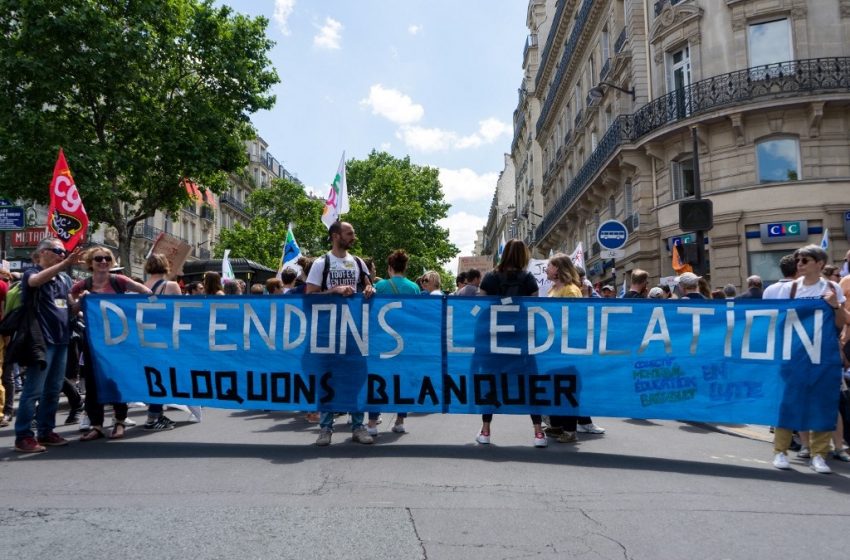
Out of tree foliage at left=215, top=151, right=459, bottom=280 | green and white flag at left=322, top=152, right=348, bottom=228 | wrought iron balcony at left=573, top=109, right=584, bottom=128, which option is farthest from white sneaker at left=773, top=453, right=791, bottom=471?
tree foliage at left=215, top=151, right=459, bottom=280

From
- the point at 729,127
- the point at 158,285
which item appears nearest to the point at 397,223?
the point at 729,127

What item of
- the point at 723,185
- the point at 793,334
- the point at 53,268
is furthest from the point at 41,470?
the point at 723,185

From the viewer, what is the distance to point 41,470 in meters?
5.62

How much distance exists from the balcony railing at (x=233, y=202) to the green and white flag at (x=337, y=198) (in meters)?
51.6

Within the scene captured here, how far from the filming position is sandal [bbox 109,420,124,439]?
7.21 meters

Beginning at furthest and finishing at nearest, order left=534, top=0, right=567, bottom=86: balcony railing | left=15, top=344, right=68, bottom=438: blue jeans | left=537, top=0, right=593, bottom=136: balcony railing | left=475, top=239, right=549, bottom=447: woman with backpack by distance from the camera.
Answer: left=534, top=0, right=567, bottom=86: balcony railing, left=537, top=0, right=593, bottom=136: balcony railing, left=475, top=239, right=549, bottom=447: woman with backpack, left=15, top=344, right=68, bottom=438: blue jeans

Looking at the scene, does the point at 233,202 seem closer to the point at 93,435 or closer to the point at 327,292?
the point at 93,435

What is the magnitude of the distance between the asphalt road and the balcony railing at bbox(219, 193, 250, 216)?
60.2 metres

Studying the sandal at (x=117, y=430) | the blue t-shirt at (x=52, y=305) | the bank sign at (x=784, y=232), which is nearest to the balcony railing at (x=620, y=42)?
the bank sign at (x=784, y=232)

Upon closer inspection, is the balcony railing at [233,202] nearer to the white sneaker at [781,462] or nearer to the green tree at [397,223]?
the green tree at [397,223]

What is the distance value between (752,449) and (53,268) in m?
6.34

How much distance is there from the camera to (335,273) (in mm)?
7000

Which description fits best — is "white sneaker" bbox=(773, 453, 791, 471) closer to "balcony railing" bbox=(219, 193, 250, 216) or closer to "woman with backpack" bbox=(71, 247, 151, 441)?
"woman with backpack" bbox=(71, 247, 151, 441)

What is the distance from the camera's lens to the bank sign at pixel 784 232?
21328mm
